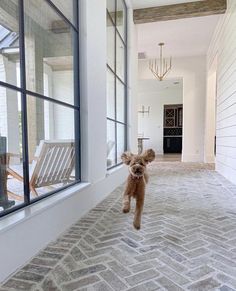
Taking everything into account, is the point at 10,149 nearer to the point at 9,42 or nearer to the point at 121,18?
the point at 9,42

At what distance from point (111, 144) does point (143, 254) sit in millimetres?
2294

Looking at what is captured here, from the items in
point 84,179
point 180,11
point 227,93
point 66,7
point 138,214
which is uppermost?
point 180,11

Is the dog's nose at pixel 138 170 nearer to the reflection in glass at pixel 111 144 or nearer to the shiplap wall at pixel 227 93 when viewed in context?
the reflection in glass at pixel 111 144

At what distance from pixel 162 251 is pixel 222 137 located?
3671mm

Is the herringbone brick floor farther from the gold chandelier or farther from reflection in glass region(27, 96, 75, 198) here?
the gold chandelier

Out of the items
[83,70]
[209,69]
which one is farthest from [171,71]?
[83,70]

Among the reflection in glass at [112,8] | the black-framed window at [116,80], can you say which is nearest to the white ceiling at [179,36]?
the black-framed window at [116,80]

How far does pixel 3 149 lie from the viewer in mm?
1496

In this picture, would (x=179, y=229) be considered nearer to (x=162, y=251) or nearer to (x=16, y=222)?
(x=162, y=251)

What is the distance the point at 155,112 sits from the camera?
13.2 metres

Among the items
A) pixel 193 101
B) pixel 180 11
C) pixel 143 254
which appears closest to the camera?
pixel 143 254

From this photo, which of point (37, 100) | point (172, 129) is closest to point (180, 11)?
point (37, 100)

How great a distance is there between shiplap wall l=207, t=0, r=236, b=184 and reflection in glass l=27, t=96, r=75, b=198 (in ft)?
8.65

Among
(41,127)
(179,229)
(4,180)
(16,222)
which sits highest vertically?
(41,127)
